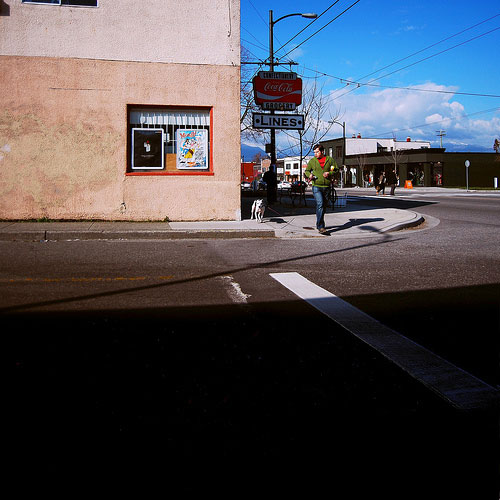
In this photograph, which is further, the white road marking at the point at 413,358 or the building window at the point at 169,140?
the building window at the point at 169,140

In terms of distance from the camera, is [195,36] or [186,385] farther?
[195,36]

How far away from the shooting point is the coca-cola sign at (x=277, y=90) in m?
17.8

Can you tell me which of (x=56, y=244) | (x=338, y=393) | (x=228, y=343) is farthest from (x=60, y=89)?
(x=338, y=393)

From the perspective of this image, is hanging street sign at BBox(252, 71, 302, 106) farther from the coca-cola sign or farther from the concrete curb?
the concrete curb

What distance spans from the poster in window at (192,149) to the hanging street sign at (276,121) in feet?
15.3

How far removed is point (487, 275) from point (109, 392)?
5.14 metres

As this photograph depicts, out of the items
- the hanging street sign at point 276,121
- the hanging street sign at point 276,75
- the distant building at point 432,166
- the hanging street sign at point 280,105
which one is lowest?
the hanging street sign at point 276,121

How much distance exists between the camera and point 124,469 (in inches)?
89.3

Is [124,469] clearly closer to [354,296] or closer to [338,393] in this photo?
[338,393]

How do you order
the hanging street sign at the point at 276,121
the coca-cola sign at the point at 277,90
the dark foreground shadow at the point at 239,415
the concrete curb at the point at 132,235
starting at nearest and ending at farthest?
the dark foreground shadow at the point at 239,415
the concrete curb at the point at 132,235
the hanging street sign at the point at 276,121
the coca-cola sign at the point at 277,90

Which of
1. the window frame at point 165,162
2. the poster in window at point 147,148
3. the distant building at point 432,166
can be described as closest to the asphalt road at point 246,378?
the window frame at point 165,162

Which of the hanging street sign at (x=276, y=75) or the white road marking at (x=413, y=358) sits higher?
the hanging street sign at (x=276, y=75)

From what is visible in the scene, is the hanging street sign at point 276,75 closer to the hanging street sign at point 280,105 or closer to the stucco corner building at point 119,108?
the hanging street sign at point 280,105

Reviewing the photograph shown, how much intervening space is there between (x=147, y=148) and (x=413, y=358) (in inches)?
409
